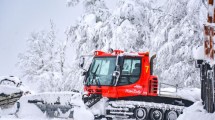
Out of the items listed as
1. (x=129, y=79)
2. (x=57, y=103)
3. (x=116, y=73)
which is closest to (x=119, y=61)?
(x=116, y=73)

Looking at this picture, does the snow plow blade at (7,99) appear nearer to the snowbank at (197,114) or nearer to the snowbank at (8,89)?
the snowbank at (8,89)

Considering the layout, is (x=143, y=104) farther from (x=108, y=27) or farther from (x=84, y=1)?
(x=84, y=1)

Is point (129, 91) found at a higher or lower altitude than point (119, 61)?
lower

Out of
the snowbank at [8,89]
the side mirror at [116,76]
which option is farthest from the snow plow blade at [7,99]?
the side mirror at [116,76]

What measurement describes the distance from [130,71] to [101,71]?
3.25 ft

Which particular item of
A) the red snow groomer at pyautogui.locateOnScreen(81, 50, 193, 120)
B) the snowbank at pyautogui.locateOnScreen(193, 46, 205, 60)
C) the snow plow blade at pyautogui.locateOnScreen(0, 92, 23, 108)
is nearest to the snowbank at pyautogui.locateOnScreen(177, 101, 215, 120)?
the snowbank at pyautogui.locateOnScreen(193, 46, 205, 60)

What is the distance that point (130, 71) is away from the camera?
514 inches

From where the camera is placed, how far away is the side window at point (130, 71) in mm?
12969

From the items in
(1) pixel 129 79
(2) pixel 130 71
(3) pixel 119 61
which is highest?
(3) pixel 119 61

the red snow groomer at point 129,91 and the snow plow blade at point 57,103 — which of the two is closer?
the snow plow blade at point 57,103

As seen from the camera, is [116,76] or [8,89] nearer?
[116,76]

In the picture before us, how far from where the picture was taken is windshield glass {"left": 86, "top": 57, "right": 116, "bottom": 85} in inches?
512

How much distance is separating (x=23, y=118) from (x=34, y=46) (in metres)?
18.2

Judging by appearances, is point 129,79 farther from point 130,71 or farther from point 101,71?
point 101,71
